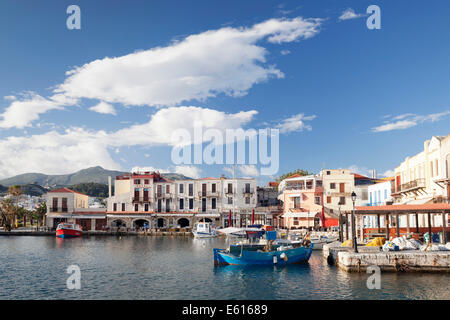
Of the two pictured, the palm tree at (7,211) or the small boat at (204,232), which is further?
the palm tree at (7,211)

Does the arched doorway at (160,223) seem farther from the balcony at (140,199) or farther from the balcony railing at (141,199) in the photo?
the balcony railing at (141,199)

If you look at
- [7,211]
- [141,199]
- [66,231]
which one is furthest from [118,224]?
[7,211]

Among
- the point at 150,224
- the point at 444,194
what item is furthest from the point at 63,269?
the point at 150,224

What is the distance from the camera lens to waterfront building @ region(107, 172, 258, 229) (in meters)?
75.8

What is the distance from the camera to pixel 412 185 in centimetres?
4300

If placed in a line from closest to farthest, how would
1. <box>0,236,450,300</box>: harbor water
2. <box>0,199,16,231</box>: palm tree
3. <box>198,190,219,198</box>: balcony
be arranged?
<box>0,236,450,300</box>: harbor water, <box>198,190,219,198</box>: balcony, <box>0,199,16,231</box>: palm tree

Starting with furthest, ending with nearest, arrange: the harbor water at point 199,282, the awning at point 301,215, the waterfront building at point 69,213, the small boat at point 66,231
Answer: the waterfront building at point 69,213 → the small boat at point 66,231 → the awning at point 301,215 → the harbor water at point 199,282

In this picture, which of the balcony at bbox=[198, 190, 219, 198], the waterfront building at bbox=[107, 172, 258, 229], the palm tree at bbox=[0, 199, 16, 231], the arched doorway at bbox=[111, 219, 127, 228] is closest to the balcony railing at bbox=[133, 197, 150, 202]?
the waterfront building at bbox=[107, 172, 258, 229]

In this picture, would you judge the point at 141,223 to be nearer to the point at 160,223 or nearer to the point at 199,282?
the point at 160,223

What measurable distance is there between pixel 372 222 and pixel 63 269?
42.5m

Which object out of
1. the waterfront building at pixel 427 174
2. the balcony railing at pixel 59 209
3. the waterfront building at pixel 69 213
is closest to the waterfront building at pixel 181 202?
the waterfront building at pixel 69 213

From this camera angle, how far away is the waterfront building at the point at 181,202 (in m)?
75.8

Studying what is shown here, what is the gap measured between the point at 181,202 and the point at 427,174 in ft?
154

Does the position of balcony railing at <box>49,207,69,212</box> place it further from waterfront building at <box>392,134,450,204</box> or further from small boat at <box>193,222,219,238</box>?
waterfront building at <box>392,134,450,204</box>
